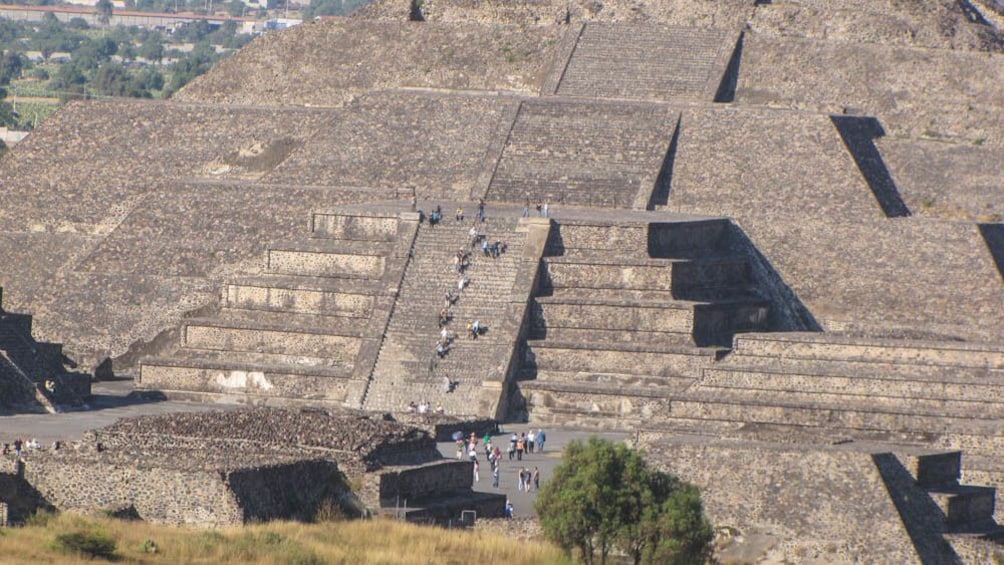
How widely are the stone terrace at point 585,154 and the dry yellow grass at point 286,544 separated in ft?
50.9

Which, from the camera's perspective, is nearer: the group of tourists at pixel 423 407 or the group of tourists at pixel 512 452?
the group of tourists at pixel 512 452

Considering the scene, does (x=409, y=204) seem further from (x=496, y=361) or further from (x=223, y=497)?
(x=223, y=497)

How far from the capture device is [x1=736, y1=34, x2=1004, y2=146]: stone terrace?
153 ft

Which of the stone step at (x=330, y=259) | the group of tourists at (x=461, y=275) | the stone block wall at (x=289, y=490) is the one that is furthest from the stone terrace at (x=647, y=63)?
the stone block wall at (x=289, y=490)

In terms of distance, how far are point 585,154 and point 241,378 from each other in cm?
776

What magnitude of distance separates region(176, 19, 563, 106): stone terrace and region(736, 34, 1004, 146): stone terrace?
3.97 meters

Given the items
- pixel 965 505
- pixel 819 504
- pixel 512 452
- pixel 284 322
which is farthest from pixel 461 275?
pixel 819 504

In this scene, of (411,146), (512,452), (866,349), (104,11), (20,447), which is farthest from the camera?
(104,11)

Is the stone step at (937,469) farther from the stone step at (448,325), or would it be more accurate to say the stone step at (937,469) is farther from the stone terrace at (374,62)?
the stone terrace at (374,62)

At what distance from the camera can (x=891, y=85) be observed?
1870 inches

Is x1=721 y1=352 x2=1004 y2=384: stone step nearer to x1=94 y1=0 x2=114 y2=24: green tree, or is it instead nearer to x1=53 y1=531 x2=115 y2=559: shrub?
x1=53 y1=531 x2=115 y2=559: shrub

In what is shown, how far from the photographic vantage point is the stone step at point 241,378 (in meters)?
39.6

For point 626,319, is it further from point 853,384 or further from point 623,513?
point 623,513

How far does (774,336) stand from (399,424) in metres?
7.37
